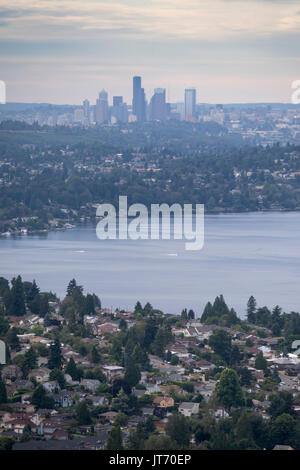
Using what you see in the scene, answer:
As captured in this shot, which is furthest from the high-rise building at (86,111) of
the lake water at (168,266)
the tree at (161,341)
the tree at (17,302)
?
the tree at (161,341)

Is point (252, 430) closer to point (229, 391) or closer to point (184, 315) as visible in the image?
point (229, 391)

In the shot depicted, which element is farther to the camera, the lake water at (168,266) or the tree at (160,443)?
the lake water at (168,266)

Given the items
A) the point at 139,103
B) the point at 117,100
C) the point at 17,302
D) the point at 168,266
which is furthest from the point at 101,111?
the point at 17,302

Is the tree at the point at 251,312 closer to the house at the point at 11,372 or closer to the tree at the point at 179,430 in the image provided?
the house at the point at 11,372

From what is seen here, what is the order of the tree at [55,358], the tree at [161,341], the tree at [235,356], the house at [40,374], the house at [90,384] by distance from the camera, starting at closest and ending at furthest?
1. the house at [90,384]
2. the house at [40,374]
3. the tree at [55,358]
4. the tree at [235,356]
5. the tree at [161,341]

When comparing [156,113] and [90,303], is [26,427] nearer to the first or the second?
[90,303]

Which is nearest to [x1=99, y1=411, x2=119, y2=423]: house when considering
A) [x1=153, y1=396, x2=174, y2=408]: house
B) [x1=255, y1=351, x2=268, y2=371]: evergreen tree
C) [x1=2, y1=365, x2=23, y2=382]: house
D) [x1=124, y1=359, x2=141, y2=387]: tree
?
[x1=153, y1=396, x2=174, y2=408]: house

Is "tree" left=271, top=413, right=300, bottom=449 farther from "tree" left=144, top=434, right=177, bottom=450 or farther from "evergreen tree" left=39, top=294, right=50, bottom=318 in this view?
"evergreen tree" left=39, top=294, right=50, bottom=318
